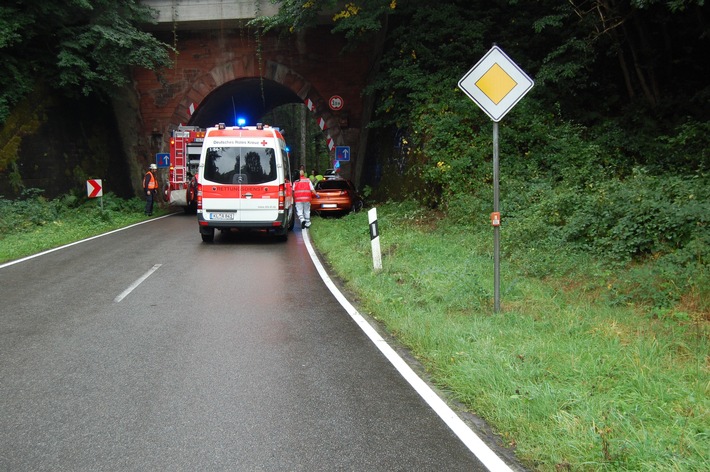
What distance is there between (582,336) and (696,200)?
398 centimetres

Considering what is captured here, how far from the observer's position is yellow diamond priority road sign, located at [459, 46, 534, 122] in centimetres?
662

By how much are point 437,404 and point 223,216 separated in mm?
11142

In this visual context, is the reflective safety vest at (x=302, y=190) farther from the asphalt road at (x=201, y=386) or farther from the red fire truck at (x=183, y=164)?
the asphalt road at (x=201, y=386)

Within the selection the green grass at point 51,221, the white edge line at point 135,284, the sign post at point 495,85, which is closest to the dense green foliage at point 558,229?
the sign post at point 495,85

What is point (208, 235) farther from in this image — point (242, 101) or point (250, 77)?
point (242, 101)

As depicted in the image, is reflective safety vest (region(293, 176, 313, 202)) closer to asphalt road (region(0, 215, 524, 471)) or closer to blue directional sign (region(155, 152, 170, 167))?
asphalt road (region(0, 215, 524, 471))

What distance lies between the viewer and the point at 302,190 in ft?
60.1

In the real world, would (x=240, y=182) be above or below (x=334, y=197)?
above

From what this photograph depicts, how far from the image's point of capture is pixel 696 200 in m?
8.38

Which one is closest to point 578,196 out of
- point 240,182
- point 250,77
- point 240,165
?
point 240,182

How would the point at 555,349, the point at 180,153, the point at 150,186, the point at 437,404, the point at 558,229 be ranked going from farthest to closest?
the point at 180,153
the point at 150,186
the point at 558,229
the point at 555,349
the point at 437,404

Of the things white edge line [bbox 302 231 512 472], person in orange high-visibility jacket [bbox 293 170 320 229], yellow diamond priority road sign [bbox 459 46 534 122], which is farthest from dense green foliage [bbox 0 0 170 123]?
white edge line [bbox 302 231 512 472]

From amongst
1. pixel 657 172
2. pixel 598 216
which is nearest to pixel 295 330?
pixel 598 216

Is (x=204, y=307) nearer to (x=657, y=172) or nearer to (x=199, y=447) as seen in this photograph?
(x=199, y=447)
